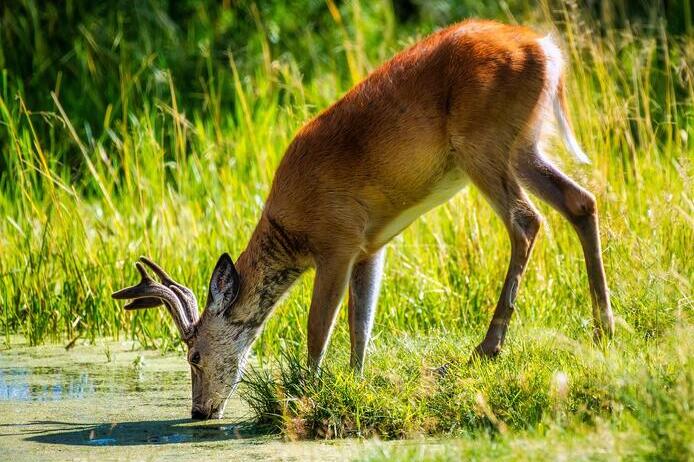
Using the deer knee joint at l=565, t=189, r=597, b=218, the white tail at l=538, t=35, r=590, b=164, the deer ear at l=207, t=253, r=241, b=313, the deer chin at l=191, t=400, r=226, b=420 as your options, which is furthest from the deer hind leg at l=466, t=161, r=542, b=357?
the deer chin at l=191, t=400, r=226, b=420

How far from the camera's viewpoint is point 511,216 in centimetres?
646

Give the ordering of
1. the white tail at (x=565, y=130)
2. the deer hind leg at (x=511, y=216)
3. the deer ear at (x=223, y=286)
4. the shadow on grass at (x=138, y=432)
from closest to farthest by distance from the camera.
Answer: the shadow on grass at (x=138, y=432) → the deer hind leg at (x=511, y=216) → the deer ear at (x=223, y=286) → the white tail at (x=565, y=130)

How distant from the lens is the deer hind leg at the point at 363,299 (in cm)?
674

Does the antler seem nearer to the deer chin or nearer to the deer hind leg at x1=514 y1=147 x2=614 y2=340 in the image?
the deer chin

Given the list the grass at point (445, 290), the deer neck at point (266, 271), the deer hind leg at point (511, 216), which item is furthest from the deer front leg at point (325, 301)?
the deer hind leg at point (511, 216)

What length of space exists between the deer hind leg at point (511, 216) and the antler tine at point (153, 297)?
1615 millimetres

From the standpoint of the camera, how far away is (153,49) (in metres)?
13.1

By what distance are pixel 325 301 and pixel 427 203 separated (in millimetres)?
822

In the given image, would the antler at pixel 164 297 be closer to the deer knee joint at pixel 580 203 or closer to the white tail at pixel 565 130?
the deer knee joint at pixel 580 203

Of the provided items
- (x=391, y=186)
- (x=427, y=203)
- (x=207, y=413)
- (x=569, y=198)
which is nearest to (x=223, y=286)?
(x=207, y=413)

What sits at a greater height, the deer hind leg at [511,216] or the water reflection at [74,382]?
the deer hind leg at [511,216]

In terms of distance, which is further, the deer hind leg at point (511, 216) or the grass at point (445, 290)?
the deer hind leg at point (511, 216)

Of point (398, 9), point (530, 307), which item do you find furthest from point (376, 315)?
point (398, 9)

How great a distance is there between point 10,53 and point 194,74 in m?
1.85
